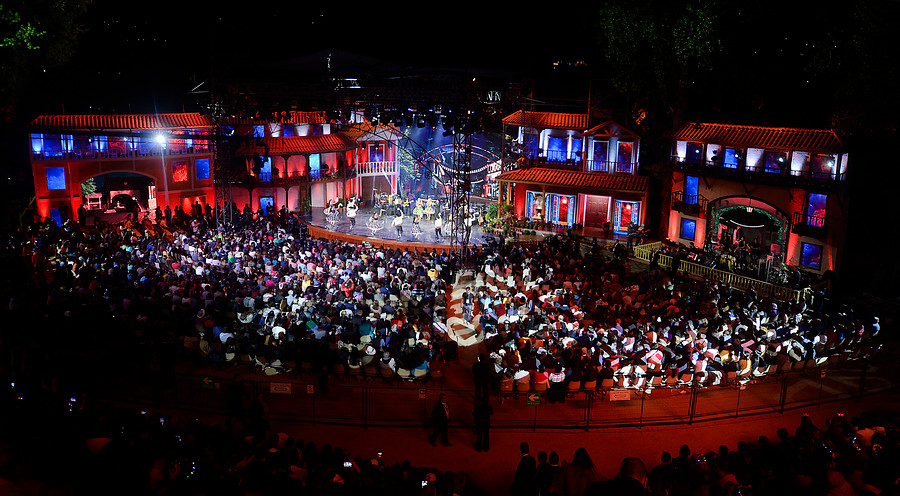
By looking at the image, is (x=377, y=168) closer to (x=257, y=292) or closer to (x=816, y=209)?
(x=257, y=292)

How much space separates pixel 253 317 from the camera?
682 inches

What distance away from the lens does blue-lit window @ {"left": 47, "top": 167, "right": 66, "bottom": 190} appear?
32.9m

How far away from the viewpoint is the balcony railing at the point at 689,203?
31.0 m

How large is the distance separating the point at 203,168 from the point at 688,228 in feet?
84.7

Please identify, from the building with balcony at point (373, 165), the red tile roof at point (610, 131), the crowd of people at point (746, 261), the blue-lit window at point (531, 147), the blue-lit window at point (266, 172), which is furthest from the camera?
the building with balcony at point (373, 165)

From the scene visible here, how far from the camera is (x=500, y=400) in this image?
1478 cm

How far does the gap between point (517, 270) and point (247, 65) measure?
13.9 m

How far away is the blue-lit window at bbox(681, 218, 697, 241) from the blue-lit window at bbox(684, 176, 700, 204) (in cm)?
89

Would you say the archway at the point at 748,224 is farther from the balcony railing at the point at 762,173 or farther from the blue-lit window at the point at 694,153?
the blue-lit window at the point at 694,153

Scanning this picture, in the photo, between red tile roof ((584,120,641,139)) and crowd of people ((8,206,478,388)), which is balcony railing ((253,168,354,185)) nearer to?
crowd of people ((8,206,478,388))

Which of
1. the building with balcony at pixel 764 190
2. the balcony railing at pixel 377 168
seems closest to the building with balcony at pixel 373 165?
the balcony railing at pixel 377 168

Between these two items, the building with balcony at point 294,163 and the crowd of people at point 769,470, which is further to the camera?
the building with balcony at point 294,163

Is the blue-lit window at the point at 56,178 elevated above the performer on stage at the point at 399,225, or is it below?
above

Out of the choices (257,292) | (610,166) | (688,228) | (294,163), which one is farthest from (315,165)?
(257,292)
